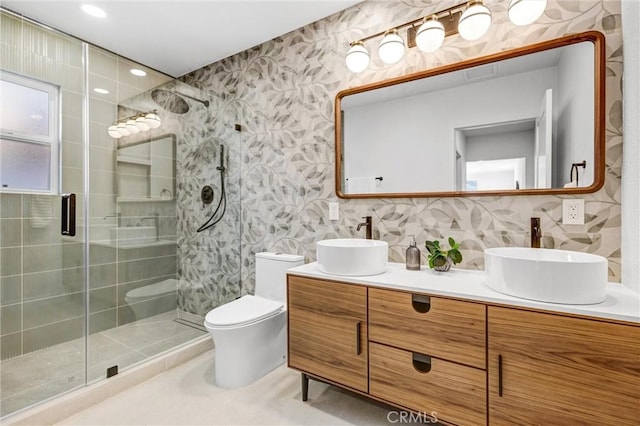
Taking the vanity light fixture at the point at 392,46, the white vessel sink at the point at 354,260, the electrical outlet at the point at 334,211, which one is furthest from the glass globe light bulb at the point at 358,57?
the white vessel sink at the point at 354,260

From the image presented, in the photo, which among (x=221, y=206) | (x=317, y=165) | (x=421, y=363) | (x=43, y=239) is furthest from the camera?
(x=221, y=206)

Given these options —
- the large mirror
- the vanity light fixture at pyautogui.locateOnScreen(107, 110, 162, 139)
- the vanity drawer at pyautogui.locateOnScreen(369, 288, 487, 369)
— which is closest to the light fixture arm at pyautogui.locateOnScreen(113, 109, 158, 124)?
the vanity light fixture at pyautogui.locateOnScreen(107, 110, 162, 139)

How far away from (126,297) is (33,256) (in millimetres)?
673

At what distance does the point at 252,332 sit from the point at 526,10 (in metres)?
2.22

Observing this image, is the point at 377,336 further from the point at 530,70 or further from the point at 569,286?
the point at 530,70

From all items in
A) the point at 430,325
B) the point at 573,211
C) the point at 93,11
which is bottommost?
the point at 430,325

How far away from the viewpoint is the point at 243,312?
6.33ft

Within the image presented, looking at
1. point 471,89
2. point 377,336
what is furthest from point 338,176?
point 377,336

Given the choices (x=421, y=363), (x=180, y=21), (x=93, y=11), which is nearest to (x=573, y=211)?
(x=421, y=363)

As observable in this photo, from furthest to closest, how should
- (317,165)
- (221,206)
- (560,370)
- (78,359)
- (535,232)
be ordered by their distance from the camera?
(221,206) → (317,165) → (78,359) → (535,232) → (560,370)

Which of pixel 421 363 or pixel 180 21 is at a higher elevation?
pixel 180 21

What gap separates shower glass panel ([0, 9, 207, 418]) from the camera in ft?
6.07

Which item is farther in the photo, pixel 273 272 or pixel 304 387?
pixel 273 272

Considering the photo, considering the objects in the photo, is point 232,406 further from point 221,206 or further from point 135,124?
point 135,124
